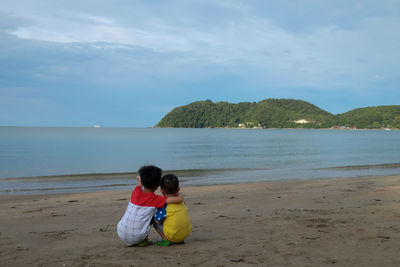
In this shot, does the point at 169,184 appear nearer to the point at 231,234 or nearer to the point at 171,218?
the point at 171,218

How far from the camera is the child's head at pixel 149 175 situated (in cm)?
543

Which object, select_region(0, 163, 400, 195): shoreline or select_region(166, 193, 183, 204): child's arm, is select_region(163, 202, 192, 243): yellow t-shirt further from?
select_region(0, 163, 400, 195): shoreline

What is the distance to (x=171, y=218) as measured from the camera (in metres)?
5.51

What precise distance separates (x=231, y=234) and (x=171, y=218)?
4.54ft

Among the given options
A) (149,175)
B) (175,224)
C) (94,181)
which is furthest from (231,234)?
(94,181)

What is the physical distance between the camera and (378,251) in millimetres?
5129

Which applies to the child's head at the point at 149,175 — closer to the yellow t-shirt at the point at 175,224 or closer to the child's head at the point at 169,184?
the child's head at the point at 169,184

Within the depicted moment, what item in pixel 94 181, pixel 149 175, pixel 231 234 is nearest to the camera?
pixel 149 175

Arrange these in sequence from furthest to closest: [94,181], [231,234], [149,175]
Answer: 1. [94,181]
2. [231,234]
3. [149,175]

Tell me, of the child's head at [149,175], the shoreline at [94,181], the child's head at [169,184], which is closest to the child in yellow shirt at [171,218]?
the child's head at [169,184]

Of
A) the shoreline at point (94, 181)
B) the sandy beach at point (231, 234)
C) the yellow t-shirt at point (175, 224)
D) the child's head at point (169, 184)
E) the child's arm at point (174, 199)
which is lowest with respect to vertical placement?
the shoreline at point (94, 181)

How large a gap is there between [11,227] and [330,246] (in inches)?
248

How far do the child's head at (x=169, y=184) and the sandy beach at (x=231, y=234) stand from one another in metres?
0.87

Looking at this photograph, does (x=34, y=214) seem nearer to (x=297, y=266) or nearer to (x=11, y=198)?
(x=11, y=198)
